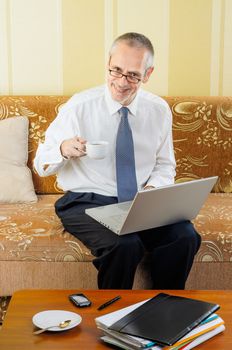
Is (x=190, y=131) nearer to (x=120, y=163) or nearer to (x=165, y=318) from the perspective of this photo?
(x=120, y=163)

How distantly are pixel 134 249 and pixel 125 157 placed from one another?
45 centimetres

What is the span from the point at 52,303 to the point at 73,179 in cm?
78

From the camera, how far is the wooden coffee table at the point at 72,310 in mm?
1366

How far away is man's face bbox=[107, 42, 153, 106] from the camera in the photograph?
2148 millimetres

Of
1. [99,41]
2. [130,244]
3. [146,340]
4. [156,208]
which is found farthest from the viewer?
[99,41]

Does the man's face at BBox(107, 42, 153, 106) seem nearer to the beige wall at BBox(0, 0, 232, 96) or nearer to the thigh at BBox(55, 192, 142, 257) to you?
the thigh at BBox(55, 192, 142, 257)

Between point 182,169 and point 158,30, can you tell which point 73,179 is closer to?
point 182,169

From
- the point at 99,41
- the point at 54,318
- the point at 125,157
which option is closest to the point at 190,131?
the point at 125,157

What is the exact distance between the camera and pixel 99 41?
9.46 feet

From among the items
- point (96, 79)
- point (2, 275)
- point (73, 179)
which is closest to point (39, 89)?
point (96, 79)

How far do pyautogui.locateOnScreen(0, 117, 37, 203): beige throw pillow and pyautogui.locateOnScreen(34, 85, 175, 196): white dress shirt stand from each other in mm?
323

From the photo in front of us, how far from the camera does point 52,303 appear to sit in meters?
1.57

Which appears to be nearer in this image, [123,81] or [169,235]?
[169,235]

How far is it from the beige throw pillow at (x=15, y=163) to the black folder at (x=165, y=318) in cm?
117
